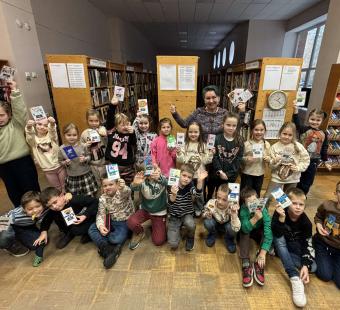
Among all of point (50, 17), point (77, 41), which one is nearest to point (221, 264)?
point (50, 17)

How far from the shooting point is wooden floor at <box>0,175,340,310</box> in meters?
1.65

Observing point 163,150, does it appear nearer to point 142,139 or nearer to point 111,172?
point 142,139

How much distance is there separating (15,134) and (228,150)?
7.29 ft

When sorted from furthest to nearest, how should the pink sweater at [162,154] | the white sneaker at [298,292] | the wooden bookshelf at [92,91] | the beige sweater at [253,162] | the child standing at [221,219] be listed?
the wooden bookshelf at [92,91] → the pink sweater at [162,154] → the beige sweater at [253,162] → the child standing at [221,219] → the white sneaker at [298,292]

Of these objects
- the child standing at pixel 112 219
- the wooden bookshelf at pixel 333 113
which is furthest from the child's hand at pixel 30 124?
the wooden bookshelf at pixel 333 113

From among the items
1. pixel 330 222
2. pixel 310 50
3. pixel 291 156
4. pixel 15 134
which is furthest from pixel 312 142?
pixel 310 50

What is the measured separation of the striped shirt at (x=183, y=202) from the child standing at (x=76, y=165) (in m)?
1.01

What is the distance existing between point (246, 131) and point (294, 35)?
215 inches

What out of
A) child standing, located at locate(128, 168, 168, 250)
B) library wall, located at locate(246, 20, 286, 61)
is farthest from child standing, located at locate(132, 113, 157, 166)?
library wall, located at locate(246, 20, 286, 61)

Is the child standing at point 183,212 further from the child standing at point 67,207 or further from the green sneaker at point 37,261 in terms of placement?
the green sneaker at point 37,261

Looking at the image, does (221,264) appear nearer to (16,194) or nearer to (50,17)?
(16,194)

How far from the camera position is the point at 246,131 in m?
3.47

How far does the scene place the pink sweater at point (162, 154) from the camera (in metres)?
2.48

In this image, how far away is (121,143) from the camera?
252cm
